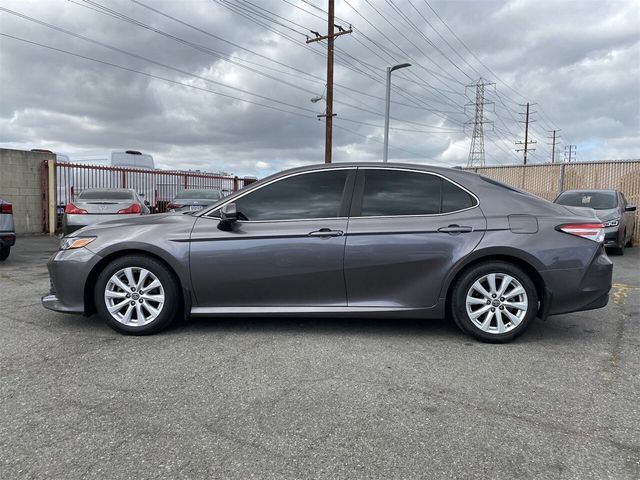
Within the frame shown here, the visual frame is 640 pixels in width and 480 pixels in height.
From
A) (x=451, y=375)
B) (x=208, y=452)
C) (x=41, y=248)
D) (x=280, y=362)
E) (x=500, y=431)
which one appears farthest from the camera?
(x=41, y=248)

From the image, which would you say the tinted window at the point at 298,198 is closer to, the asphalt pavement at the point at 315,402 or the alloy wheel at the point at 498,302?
the asphalt pavement at the point at 315,402

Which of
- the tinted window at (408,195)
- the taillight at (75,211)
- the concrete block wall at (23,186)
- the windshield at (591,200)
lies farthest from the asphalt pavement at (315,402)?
the concrete block wall at (23,186)

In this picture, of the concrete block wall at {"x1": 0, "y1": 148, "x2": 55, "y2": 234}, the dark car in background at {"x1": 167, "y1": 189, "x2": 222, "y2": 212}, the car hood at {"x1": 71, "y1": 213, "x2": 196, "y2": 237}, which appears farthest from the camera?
the concrete block wall at {"x1": 0, "y1": 148, "x2": 55, "y2": 234}

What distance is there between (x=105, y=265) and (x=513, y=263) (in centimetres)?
352

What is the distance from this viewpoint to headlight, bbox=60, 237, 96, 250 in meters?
4.34

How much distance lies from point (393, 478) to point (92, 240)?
3309 millimetres

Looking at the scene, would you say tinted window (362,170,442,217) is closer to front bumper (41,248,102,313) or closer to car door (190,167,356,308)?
car door (190,167,356,308)

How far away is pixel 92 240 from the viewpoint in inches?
171

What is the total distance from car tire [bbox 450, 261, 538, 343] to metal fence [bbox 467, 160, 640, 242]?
9598 millimetres

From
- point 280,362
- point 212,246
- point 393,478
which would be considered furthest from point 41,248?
point 393,478

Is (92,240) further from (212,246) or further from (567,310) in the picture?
(567,310)

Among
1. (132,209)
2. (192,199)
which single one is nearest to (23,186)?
(192,199)

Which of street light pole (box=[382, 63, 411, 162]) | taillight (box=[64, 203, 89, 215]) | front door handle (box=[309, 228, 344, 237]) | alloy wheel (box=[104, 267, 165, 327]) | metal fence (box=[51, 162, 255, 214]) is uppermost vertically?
street light pole (box=[382, 63, 411, 162])

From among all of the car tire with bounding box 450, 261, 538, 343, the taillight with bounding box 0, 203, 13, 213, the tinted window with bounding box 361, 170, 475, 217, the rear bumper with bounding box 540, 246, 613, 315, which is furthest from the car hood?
the taillight with bounding box 0, 203, 13, 213
